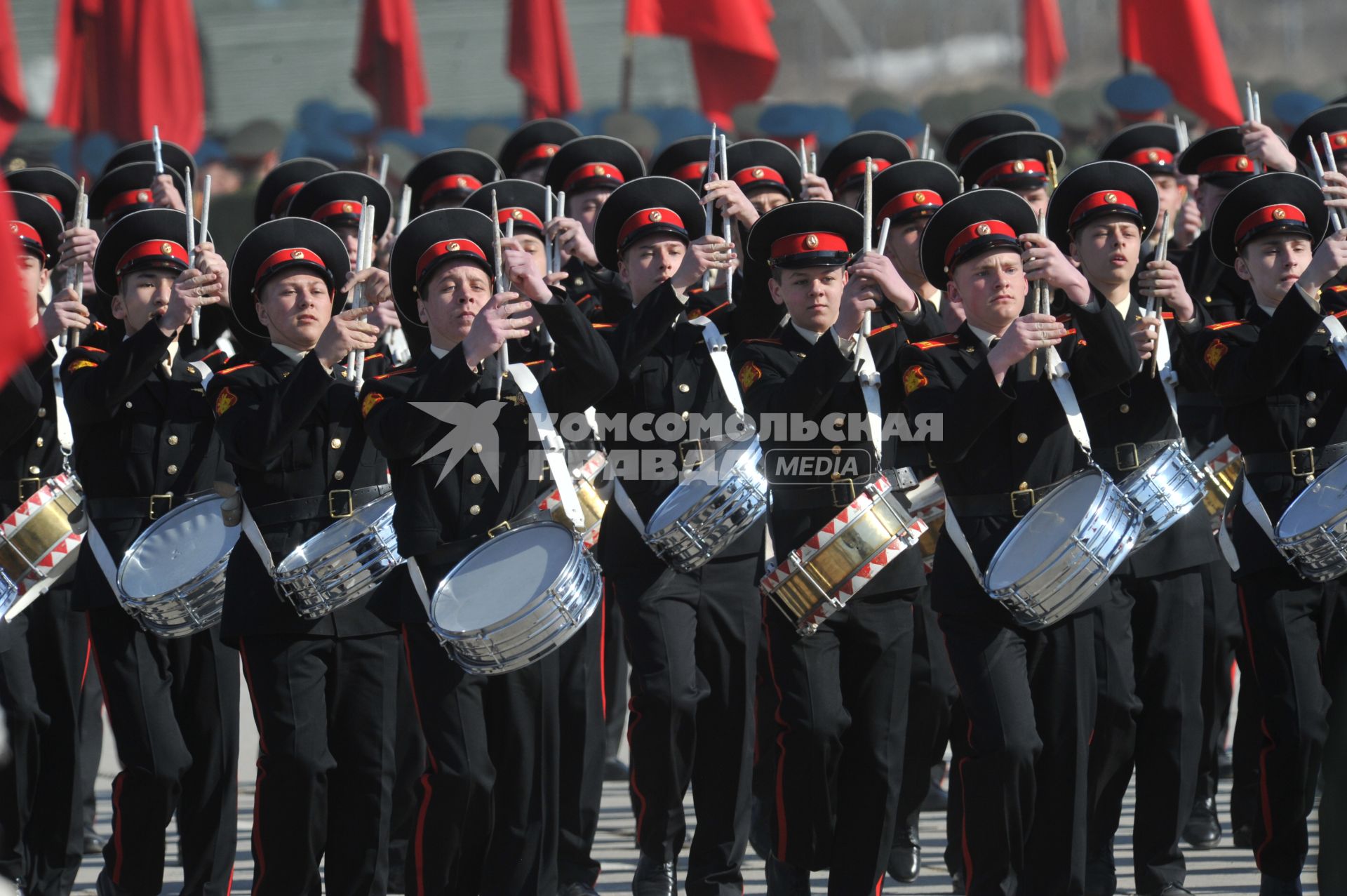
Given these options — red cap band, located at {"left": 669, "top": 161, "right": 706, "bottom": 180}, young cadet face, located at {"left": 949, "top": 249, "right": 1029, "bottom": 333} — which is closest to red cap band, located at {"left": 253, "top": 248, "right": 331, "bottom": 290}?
young cadet face, located at {"left": 949, "top": 249, "right": 1029, "bottom": 333}

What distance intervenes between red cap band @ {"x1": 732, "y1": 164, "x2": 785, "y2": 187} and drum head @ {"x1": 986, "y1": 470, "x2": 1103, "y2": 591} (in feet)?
8.74

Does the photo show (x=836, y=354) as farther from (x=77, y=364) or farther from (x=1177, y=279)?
(x=77, y=364)

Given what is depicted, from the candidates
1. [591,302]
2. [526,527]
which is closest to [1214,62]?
[591,302]

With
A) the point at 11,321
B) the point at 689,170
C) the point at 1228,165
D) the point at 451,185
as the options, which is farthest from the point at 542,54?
the point at 11,321

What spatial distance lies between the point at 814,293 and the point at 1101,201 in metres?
0.93

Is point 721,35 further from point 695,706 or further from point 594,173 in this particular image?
point 695,706

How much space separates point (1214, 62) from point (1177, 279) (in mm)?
6441

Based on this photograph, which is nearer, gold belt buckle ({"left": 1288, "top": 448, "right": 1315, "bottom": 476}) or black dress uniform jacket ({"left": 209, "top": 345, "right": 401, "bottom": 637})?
black dress uniform jacket ({"left": 209, "top": 345, "right": 401, "bottom": 637})

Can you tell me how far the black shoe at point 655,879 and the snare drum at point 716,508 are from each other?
1029mm

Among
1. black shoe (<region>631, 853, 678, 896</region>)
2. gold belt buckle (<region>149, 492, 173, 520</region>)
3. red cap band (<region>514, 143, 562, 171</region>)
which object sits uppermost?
red cap band (<region>514, 143, 562, 171</region>)

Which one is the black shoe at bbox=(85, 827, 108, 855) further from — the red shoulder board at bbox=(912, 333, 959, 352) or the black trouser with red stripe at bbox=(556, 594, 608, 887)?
the red shoulder board at bbox=(912, 333, 959, 352)

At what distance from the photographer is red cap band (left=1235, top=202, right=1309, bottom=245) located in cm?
698

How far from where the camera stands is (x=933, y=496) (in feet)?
24.5

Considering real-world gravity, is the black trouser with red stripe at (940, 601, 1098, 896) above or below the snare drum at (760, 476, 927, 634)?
below
